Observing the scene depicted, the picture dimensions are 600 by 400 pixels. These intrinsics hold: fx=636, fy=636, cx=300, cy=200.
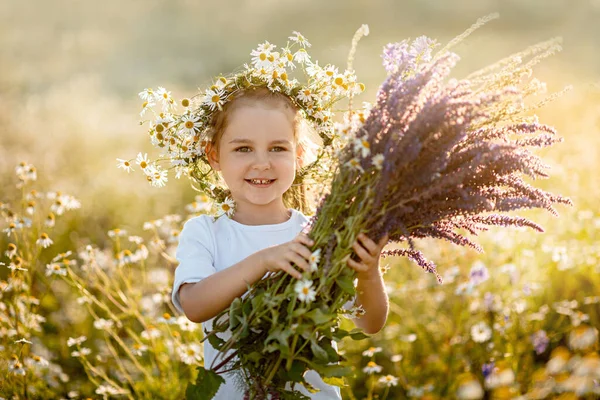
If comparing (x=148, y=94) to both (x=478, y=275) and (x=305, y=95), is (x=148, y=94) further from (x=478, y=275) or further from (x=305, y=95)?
(x=478, y=275)

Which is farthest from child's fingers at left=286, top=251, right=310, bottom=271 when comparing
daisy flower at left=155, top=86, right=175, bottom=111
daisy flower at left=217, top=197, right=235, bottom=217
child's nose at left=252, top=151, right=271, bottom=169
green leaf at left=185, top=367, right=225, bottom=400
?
daisy flower at left=155, top=86, right=175, bottom=111

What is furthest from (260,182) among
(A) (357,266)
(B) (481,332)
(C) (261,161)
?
(B) (481,332)

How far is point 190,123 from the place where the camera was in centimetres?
271

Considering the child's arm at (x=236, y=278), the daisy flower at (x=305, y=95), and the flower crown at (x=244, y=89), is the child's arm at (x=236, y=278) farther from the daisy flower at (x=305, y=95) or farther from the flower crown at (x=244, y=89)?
the daisy flower at (x=305, y=95)

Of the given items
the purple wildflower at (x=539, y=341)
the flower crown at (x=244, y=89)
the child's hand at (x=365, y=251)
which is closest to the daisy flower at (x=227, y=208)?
the flower crown at (x=244, y=89)

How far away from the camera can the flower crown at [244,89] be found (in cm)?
265

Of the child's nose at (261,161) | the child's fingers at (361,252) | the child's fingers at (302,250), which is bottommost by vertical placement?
the child's fingers at (361,252)

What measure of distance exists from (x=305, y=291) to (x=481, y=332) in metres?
2.25

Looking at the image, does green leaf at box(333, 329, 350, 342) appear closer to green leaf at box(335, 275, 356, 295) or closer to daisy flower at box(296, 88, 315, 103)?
green leaf at box(335, 275, 356, 295)

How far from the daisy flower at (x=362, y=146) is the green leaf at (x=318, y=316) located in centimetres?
46

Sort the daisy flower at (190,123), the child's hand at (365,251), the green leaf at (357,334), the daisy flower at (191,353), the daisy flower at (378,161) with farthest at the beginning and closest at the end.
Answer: the daisy flower at (191,353)
the daisy flower at (190,123)
the green leaf at (357,334)
the child's hand at (365,251)
the daisy flower at (378,161)

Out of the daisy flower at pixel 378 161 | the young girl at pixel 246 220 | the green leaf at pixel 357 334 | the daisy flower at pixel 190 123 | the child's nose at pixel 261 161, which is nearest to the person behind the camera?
the daisy flower at pixel 378 161

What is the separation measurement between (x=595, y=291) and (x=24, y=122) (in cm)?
631

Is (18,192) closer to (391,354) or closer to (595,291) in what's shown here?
(391,354)
